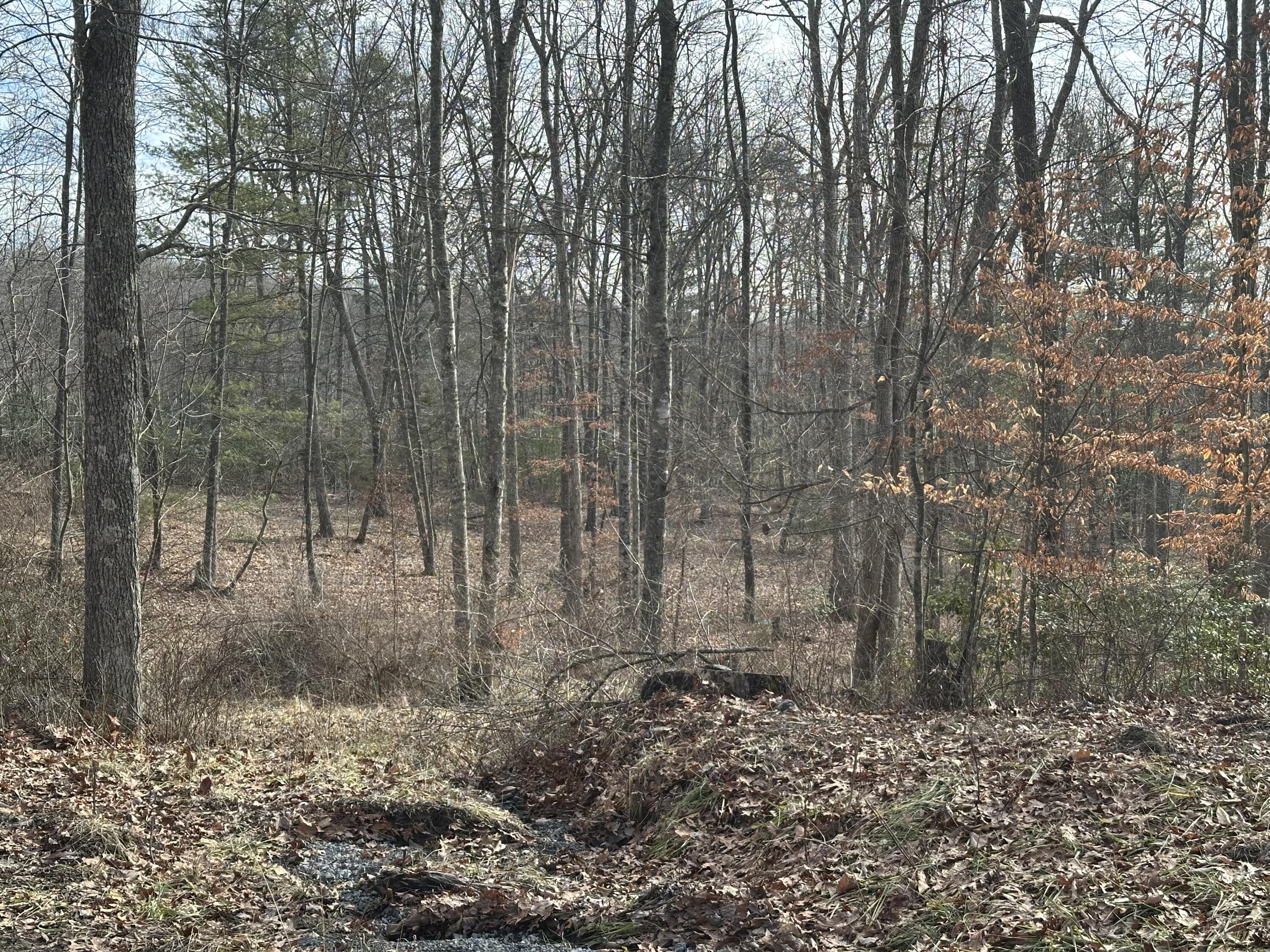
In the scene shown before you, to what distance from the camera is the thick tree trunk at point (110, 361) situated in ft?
23.4

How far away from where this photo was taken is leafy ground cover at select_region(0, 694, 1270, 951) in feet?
13.5

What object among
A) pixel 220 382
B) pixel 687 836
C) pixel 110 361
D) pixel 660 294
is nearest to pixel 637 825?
pixel 687 836

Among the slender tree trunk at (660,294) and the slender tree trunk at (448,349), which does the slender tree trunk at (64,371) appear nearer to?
the slender tree trunk at (448,349)

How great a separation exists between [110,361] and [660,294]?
5677 mm

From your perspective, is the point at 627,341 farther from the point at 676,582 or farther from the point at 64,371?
the point at 64,371

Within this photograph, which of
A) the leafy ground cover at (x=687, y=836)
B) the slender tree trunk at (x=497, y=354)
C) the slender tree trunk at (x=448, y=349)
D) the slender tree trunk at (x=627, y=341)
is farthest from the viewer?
the slender tree trunk at (x=627, y=341)

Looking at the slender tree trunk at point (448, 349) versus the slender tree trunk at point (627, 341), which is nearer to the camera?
the slender tree trunk at point (448, 349)

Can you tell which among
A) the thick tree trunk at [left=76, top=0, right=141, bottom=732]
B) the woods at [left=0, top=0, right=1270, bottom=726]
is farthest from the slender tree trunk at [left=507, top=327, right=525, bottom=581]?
the thick tree trunk at [left=76, top=0, right=141, bottom=732]

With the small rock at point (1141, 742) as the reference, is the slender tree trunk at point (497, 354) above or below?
above

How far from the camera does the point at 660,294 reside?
10.8 m

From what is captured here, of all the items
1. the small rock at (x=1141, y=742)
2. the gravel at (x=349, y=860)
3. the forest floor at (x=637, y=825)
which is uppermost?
the small rock at (x=1141, y=742)

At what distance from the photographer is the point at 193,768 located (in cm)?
680

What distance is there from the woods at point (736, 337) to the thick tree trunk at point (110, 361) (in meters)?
0.03

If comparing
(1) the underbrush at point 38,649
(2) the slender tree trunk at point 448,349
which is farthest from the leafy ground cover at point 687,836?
(2) the slender tree trunk at point 448,349
